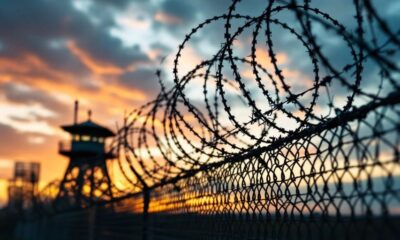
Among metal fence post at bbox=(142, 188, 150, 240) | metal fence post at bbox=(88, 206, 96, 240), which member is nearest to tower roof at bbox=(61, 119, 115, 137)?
metal fence post at bbox=(88, 206, 96, 240)

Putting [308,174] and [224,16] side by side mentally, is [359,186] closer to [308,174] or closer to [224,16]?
[308,174]

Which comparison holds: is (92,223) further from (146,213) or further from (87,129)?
(87,129)

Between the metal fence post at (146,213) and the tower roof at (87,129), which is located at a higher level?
the tower roof at (87,129)

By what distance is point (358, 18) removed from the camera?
2463 millimetres

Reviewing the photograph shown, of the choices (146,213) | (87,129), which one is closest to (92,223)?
(146,213)

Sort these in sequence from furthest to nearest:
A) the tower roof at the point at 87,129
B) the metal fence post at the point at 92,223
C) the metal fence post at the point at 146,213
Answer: the tower roof at the point at 87,129 → the metal fence post at the point at 92,223 → the metal fence post at the point at 146,213

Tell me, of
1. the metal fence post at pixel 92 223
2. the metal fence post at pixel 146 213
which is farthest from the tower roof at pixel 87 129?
the metal fence post at pixel 146 213

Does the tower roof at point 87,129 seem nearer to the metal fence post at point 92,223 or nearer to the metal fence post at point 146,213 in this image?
the metal fence post at point 92,223

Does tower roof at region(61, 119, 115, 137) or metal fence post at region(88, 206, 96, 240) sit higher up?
tower roof at region(61, 119, 115, 137)

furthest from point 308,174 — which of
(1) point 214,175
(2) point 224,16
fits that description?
(1) point 214,175

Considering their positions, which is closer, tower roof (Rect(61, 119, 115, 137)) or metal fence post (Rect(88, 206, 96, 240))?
metal fence post (Rect(88, 206, 96, 240))

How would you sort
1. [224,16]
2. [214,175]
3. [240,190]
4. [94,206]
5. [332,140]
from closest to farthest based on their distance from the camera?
[332,140] < [224,16] < [240,190] < [214,175] < [94,206]

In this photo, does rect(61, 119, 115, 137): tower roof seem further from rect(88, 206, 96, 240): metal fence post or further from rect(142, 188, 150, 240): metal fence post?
rect(142, 188, 150, 240): metal fence post

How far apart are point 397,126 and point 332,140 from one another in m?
0.59
